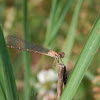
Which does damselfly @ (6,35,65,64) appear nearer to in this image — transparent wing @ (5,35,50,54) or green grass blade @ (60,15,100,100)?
transparent wing @ (5,35,50,54)

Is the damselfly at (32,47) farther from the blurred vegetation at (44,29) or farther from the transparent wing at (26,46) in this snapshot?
the blurred vegetation at (44,29)

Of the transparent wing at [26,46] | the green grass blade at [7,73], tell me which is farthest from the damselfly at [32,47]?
the green grass blade at [7,73]

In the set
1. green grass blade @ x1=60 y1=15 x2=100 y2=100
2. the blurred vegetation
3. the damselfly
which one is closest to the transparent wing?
the damselfly

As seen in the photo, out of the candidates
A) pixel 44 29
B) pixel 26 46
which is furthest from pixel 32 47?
pixel 44 29

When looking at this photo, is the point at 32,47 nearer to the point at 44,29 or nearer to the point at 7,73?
the point at 7,73

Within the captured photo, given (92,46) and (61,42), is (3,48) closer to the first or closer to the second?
(92,46)
